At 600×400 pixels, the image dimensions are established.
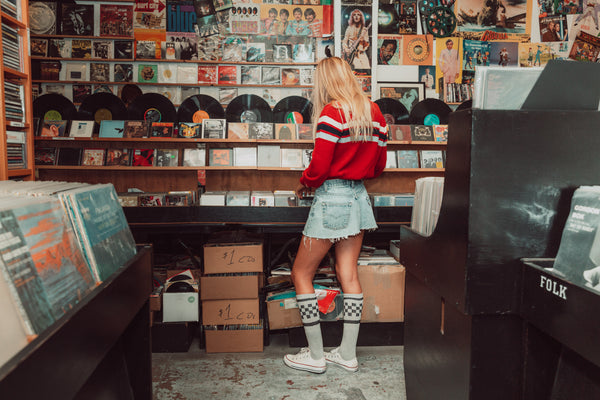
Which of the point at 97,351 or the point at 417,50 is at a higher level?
the point at 417,50

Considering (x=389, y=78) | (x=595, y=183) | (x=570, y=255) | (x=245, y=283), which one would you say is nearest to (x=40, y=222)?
(x=570, y=255)

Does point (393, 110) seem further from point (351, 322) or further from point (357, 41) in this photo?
point (351, 322)

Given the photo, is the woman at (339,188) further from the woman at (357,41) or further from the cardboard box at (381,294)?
the woman at (357,41)

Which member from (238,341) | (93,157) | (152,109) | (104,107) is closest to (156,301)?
(238,341)

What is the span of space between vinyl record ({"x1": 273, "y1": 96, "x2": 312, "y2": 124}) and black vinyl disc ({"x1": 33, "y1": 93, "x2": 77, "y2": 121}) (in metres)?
1.68

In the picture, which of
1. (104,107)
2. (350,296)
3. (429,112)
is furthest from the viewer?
(429,112)

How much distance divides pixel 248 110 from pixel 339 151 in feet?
5.50

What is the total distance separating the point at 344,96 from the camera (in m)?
2.14

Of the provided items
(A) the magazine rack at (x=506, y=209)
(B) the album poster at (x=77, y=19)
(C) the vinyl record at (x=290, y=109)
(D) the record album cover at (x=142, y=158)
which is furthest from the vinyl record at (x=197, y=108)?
(A) the magazine rack at (x=506, y=209)

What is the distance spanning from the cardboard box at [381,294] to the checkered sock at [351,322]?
0.97 ft

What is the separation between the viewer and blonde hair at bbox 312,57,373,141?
2096 mm

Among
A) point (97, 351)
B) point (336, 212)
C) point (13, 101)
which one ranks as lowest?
point (97, 351)

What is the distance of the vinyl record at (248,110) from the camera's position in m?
3.59

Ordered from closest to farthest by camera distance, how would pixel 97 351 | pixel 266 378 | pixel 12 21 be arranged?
pixel 97 351, pixel 12 21, pixel 266 378
